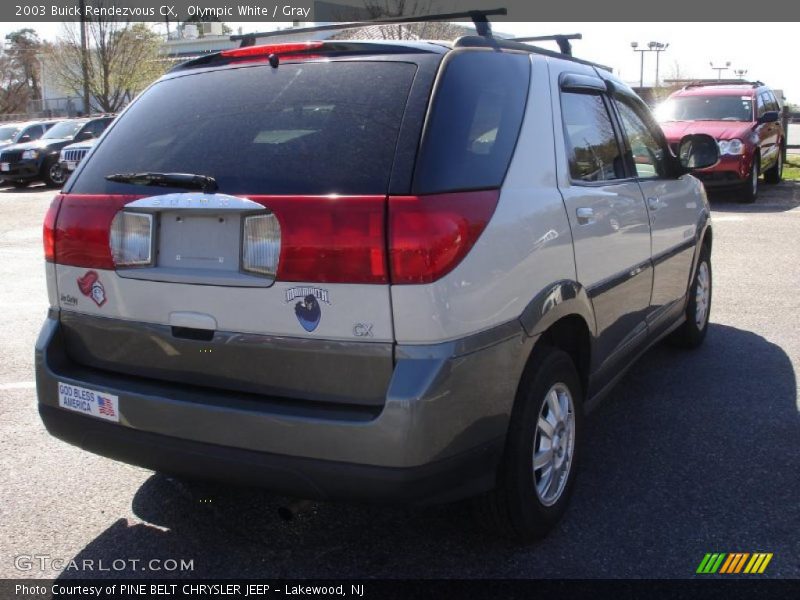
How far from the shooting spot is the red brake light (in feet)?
10.2

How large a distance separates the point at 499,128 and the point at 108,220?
1422 mm

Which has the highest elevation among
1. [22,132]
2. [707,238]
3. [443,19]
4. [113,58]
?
[113,58]

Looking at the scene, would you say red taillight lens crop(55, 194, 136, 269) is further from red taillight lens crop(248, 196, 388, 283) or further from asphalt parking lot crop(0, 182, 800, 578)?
asphalt parking lot crop(0, 182, 800, 578)

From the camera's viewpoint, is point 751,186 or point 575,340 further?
point 751,186

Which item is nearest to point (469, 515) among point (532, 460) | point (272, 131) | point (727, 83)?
point (532, 460)

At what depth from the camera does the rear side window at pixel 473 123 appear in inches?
105

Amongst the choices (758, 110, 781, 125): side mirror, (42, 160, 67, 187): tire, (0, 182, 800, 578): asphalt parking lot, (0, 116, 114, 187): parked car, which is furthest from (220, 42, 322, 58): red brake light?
(42, 160, 67, 187): tire

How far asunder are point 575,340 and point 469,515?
87 cm

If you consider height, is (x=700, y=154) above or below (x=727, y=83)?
below

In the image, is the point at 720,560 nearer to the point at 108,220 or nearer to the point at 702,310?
the point at 108,220

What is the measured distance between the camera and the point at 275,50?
10.4ft

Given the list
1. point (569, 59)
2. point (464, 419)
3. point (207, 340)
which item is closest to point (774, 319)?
point (569, 59)

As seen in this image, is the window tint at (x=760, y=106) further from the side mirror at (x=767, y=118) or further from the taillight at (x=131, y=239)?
the taillight at (x=131, y=239)

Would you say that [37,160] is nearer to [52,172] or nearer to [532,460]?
[52,172]
